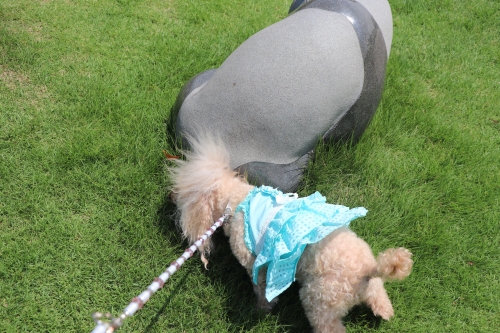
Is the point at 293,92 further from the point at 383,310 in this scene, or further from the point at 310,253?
the point at 383,310

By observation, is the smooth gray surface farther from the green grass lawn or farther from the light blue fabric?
the light blue fabric

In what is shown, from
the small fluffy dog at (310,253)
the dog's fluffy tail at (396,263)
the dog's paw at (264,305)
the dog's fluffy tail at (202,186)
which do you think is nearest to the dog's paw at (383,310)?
the small fluffy dog at (310,253)

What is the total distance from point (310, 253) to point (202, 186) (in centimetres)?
79

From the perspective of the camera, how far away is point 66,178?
9.23 feet

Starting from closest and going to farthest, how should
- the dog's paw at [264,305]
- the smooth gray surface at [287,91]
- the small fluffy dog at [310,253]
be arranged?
the small fluffy dog at [310,253], the dog's paw at [264,305], the smooth gray surface at [287,91]

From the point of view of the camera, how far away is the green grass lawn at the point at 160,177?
2340 mm

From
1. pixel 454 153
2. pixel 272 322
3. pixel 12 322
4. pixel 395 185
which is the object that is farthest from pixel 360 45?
pixel 12 322

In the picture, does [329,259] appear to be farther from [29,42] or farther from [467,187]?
[29,42]

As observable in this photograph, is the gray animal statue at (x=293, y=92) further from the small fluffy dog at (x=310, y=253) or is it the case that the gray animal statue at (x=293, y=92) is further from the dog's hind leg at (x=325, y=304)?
the dog's hind leg at (x=325, y=304)

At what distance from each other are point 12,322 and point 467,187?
3.36 meters

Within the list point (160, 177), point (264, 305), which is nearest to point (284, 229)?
point (264, 305)

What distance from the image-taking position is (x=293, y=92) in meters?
2.39

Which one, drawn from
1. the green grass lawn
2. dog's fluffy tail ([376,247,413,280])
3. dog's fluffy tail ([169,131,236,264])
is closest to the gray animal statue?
dog's fluffy tail ([169,131,236,264])

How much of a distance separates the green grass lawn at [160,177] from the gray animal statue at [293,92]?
281mm
